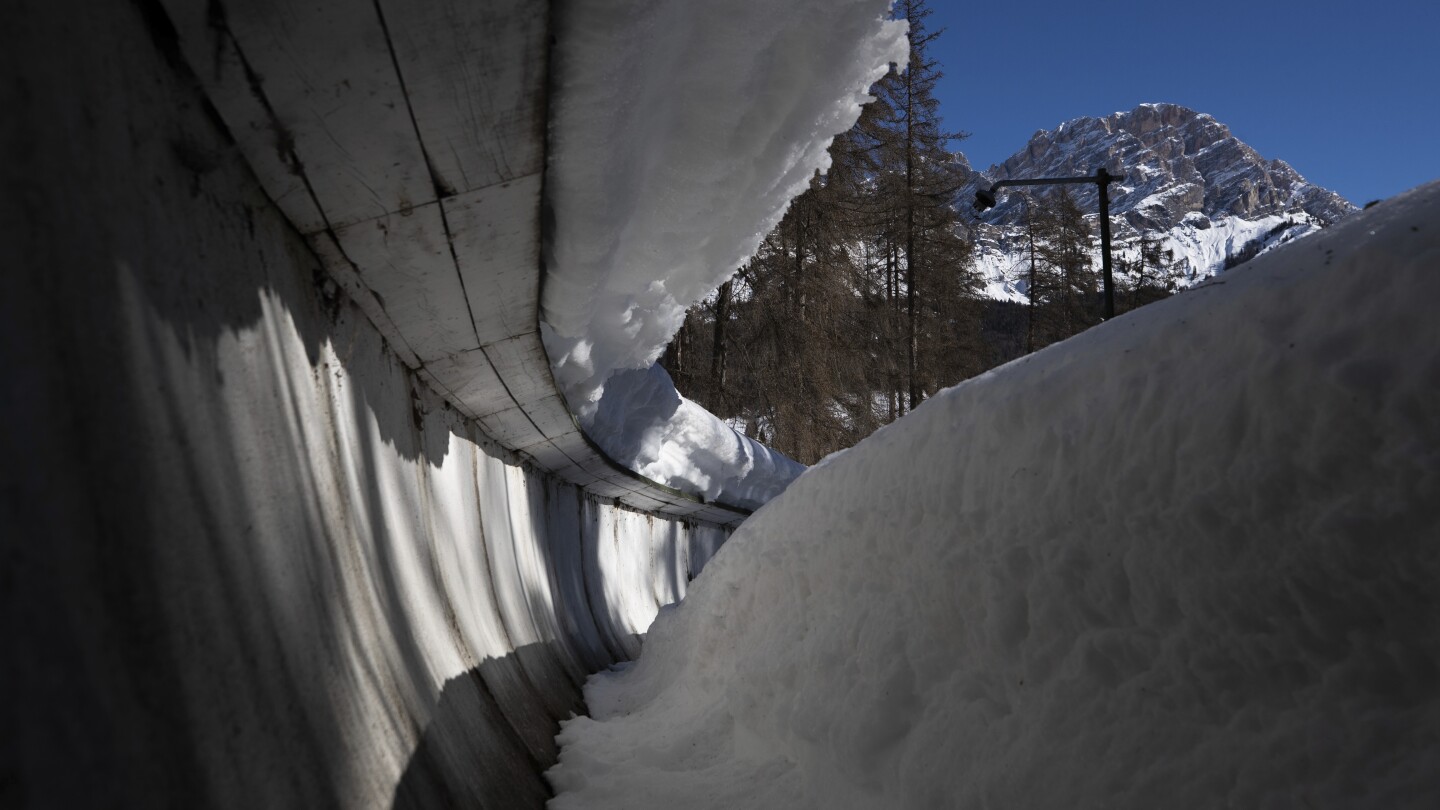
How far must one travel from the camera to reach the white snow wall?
46.6 inches

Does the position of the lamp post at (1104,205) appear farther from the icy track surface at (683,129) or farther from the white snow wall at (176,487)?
the white snow wall at (176,487)

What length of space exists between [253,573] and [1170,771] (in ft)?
6.95

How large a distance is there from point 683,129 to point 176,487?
193cm

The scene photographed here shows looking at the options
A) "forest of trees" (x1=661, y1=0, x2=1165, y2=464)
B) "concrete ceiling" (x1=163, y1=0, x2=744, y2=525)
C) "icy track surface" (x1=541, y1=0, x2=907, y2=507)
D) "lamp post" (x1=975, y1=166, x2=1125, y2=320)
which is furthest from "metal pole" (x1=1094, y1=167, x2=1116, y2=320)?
"concrete ceiling" (x1=163, y1=0, x2=744, y2=525)

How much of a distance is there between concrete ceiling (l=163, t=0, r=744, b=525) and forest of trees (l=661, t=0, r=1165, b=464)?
1352 centimetres

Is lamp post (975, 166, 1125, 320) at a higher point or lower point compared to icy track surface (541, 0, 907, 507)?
higher

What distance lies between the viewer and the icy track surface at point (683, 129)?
226cm

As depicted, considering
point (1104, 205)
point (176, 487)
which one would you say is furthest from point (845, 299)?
point (176, 487)

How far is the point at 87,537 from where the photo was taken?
1275mm

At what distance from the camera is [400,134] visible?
224 cm

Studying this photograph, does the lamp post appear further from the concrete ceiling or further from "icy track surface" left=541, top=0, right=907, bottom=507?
the concrete ceiling

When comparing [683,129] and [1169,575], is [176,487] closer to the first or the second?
[683,129]

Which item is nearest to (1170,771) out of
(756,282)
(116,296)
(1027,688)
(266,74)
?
(1027,688)

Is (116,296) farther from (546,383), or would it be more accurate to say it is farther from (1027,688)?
(546,383)
